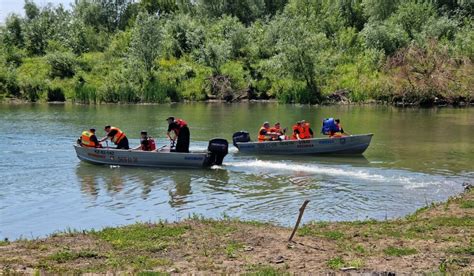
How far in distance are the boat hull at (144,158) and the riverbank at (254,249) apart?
10.2m

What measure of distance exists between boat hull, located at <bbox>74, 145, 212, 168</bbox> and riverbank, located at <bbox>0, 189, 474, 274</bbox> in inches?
400

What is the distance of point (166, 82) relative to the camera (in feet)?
218

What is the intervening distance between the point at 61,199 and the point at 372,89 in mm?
43214

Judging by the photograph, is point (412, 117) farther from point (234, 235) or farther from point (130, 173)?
point (234, 235)

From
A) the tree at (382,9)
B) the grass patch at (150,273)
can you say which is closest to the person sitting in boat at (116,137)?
the grass patch at (150,273)

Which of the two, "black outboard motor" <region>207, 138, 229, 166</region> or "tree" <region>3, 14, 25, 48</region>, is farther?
"tree" <region>3, 14, 25, 48</region>

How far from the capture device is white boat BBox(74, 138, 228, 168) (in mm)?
22203

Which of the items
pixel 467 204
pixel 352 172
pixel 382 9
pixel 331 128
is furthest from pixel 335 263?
pixel 382 9

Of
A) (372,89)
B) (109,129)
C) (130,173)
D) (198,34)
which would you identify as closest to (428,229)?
(130,173)

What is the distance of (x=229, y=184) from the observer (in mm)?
19609

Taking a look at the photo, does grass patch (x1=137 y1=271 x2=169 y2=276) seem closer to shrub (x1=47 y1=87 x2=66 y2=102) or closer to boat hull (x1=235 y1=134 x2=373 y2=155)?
boat hull (x1=235 y1=134 x2=373 y2=155)

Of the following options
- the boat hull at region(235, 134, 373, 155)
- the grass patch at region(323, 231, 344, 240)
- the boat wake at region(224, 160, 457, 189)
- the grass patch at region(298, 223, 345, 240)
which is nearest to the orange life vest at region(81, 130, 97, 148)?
the boat wake at region(224, 160, 457, 189)

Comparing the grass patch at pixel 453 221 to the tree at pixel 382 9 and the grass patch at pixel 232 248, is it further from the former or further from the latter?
the tree at pixel 382 9

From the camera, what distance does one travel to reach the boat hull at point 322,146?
25344 millimetres
